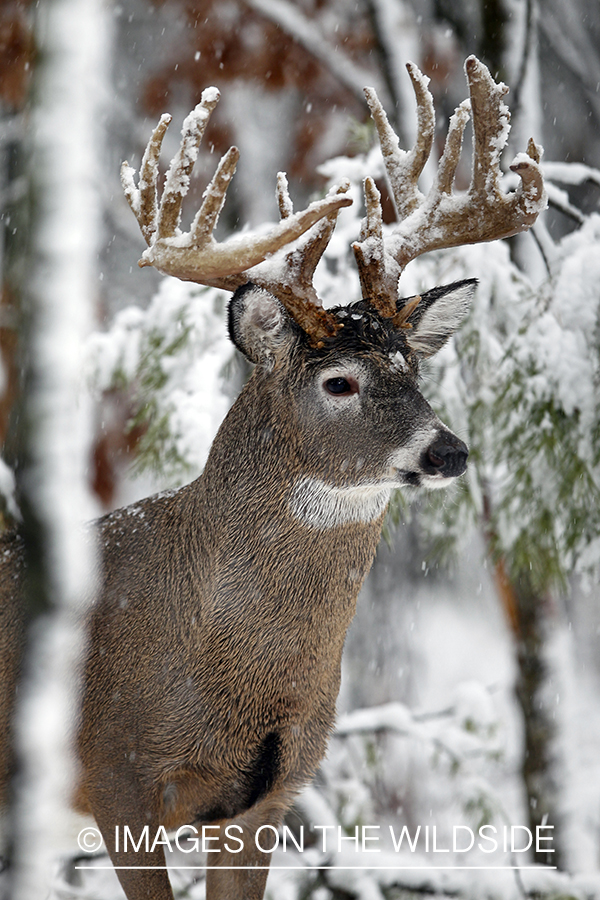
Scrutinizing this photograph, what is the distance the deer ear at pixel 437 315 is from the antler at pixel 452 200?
0.12 meters

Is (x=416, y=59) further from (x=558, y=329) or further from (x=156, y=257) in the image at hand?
(x=156, y=257)

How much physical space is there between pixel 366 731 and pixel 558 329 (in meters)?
1.54

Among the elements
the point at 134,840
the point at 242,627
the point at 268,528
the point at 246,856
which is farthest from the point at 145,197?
the point at 246,856

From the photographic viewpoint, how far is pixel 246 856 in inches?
68.3

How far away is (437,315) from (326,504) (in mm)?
491

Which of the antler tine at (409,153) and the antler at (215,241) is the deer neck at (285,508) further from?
the antler tine at (409,153)

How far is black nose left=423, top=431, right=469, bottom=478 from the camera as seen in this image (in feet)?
4.94

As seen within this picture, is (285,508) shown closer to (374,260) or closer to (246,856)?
(374,260)

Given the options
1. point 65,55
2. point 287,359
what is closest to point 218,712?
point 287,359

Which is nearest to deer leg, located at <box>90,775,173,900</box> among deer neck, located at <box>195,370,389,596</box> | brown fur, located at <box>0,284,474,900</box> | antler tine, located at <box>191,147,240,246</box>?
brown fur, located at <box>0,284,474,900</box>

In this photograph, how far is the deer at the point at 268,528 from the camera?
1.59 meters

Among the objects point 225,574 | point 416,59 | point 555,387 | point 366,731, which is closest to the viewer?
point 225,574

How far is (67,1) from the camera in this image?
1661mm

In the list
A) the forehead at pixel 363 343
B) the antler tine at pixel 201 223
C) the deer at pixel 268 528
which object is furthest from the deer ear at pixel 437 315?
the antler tine at pixel 201 223
